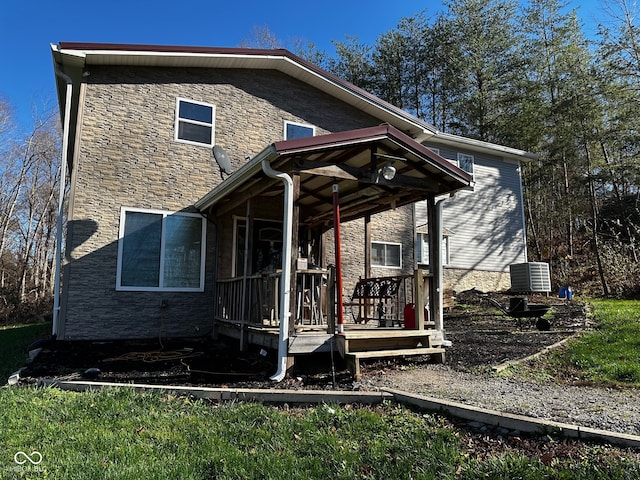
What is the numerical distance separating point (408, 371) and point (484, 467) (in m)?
3.23

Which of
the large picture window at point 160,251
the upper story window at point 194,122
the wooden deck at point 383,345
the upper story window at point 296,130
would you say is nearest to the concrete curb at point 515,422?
the wooden deck at point 383,345

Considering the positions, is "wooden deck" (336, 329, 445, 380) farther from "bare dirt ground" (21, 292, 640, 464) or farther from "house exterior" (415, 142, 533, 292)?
"house exterior" (415, 142, 533, 292)

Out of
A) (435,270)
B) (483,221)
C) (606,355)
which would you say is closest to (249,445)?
(435,270)

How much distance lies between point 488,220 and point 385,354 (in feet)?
47.1

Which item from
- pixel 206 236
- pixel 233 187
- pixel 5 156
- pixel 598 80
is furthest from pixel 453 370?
pixel 5 156

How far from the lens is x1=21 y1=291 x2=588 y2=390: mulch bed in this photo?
5.74m

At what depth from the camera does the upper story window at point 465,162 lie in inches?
725

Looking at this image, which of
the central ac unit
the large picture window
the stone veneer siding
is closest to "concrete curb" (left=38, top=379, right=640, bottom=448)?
the stone veneer siding

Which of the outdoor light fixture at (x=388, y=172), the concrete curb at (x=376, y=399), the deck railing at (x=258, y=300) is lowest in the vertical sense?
the concrete curb at (x=376, y=399)

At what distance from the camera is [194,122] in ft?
32.9

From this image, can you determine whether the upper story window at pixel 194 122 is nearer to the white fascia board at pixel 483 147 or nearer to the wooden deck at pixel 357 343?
the wooden deck at pixel 357 343

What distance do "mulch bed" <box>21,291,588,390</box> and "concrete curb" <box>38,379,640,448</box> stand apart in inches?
17.8

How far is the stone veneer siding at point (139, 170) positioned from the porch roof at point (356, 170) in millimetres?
1389

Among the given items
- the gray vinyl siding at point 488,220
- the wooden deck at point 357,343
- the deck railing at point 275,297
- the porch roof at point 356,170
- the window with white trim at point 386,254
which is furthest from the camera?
the gray vinyl siding at point 488,220
